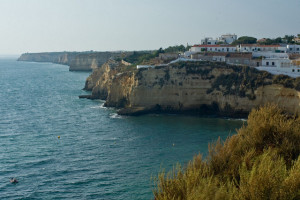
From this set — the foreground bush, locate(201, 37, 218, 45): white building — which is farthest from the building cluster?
the foreground bush

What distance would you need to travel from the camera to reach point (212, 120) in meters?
47.3

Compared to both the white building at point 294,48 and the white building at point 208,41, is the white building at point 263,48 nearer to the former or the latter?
the white building at point 294,48

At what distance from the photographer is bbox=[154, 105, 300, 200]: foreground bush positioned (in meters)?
13.9

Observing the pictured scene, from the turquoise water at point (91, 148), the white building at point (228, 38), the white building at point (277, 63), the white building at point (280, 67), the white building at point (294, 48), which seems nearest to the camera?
the turquoise water at point (91, 148)

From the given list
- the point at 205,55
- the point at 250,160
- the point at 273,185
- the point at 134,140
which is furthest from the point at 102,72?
the point at 273,185

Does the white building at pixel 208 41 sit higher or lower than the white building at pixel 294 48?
higher

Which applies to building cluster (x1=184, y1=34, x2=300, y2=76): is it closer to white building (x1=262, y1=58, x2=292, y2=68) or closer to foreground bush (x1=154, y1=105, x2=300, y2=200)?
white building (x1=262, y1=58, x2=292, y2=68)

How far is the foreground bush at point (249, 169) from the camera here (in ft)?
45.6

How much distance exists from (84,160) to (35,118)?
68.6 ft

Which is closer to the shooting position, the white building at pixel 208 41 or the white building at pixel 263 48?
the white building at pixel 263 48

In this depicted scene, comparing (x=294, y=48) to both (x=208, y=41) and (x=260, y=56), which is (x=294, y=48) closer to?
(x=260, y=56)

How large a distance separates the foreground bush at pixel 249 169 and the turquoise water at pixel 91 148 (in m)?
6.42

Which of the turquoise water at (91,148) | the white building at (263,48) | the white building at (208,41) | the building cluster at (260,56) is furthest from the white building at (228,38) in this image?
the turquoise water at (91,148)

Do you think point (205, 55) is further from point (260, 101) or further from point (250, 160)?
point (250, 160)
